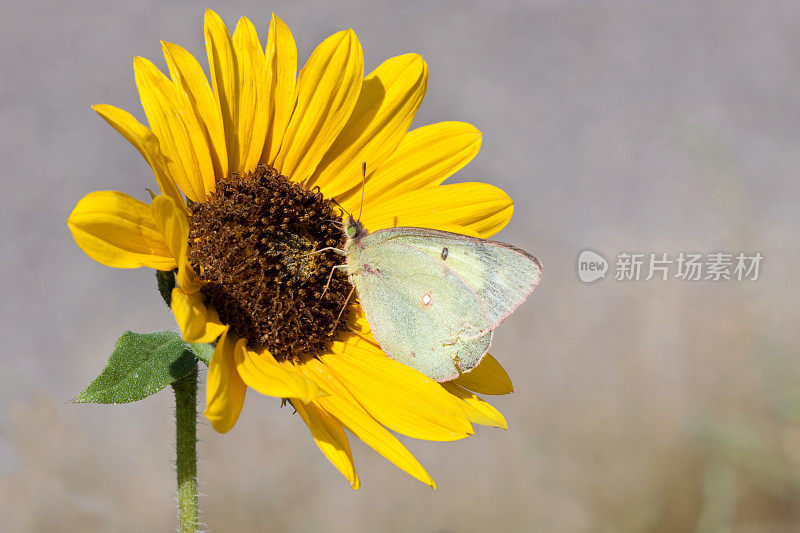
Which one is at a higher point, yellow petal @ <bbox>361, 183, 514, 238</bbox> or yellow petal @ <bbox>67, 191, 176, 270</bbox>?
yellow petal @ <bbox>361, 183, 514, 238</bbox>

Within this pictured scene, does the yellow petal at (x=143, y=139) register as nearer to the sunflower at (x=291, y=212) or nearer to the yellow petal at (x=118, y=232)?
the sunflower at (x=291, y=212)

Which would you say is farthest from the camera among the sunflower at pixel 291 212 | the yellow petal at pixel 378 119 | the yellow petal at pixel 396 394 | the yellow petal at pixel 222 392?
the yellow petal at pixel 378 119

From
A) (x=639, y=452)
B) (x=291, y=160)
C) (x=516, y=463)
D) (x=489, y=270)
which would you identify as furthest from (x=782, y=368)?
(x=291, y=160)

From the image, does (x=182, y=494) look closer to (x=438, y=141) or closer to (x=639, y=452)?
(x=438, y=141)

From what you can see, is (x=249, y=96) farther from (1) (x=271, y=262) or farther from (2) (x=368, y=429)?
(2) (x=368, y=429)

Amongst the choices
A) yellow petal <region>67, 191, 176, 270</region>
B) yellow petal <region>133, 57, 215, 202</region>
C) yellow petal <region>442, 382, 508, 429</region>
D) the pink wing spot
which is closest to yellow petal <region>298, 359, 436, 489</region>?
yellow petal <region>442, 382, 508, 429</region>

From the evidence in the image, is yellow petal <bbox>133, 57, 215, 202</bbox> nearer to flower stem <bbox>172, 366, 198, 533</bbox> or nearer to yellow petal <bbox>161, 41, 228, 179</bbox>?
yellow petal <bbox>161, 41, 228, 179</bbox>

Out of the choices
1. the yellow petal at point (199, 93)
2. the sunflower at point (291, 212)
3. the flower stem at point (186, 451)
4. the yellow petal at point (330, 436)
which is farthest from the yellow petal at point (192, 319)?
the yellow petal at point (199, 93)
